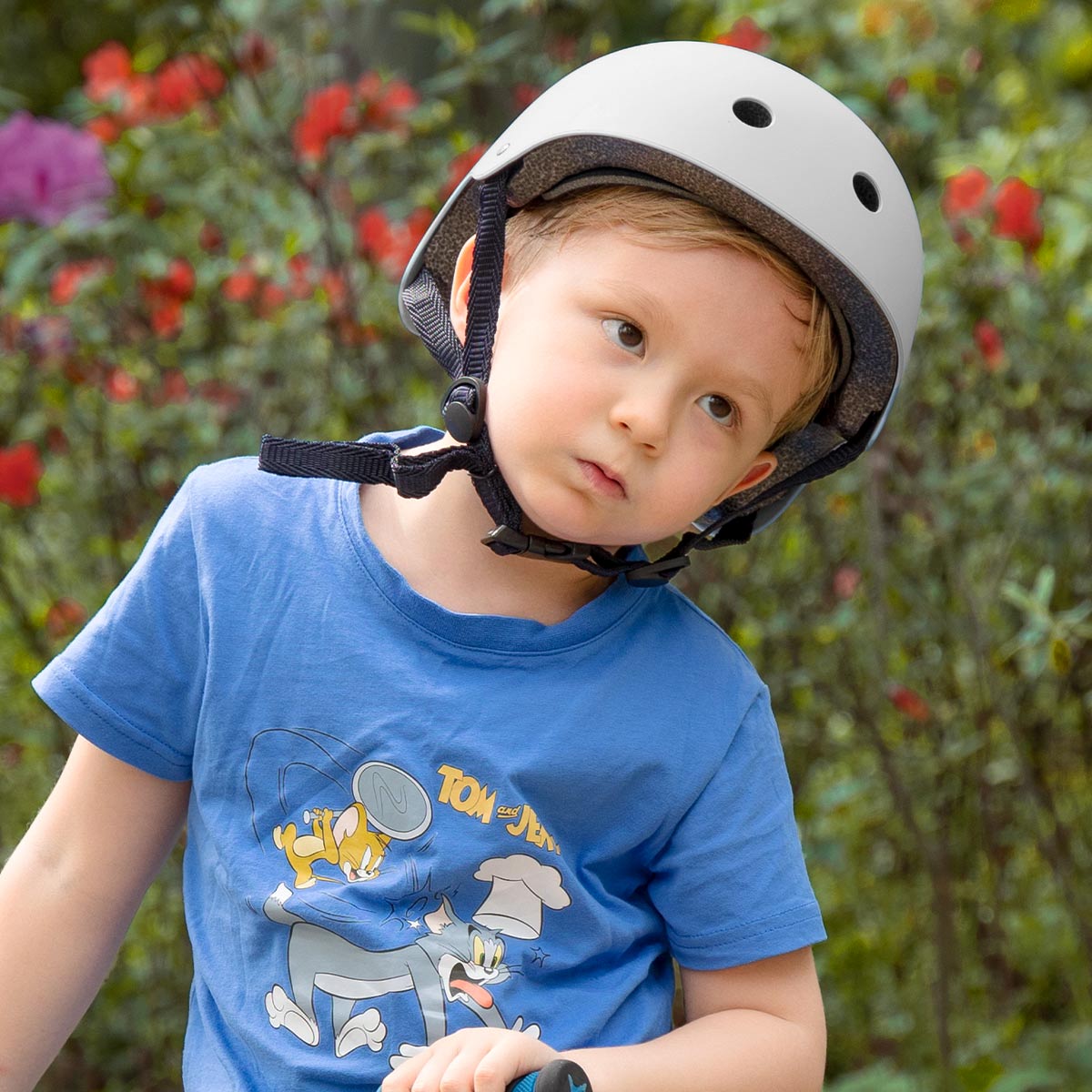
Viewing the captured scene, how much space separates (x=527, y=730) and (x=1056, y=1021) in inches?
111

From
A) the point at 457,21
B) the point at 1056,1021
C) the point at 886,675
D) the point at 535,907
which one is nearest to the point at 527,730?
the point at 535,907

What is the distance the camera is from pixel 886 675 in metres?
3.13

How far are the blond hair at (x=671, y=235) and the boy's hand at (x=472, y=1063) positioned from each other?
Answer: 67 centimetres

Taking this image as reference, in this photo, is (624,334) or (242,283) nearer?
(624,334)

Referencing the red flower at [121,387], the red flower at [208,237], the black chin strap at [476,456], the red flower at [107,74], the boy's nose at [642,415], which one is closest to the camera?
the boy's nose at [642,415]

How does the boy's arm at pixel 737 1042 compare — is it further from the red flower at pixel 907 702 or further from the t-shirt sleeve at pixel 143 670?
the red flower at pixel 907 702

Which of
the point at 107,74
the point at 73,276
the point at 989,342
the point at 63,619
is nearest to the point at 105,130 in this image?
the point at 107,74

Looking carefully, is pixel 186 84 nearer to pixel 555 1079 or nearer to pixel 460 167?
pixel 460 167

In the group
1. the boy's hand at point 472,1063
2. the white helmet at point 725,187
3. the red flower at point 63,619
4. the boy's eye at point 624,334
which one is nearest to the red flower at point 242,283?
the red flower at point 63,619

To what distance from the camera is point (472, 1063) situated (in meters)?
1.33

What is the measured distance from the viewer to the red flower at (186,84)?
10.5 feet

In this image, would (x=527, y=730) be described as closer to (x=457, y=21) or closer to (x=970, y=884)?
(x=457, y=21)

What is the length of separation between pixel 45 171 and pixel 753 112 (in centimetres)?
162

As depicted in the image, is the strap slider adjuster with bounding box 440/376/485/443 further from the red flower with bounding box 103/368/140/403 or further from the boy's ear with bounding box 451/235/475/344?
the red flower with bounding box 103/368/140/403
